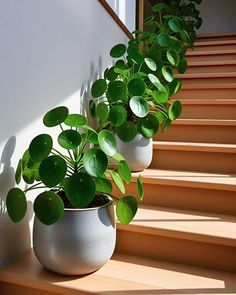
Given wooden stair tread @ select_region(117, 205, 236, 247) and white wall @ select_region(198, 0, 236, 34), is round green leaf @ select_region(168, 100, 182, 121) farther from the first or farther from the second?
white wall @ select_region(198, 0, 236, 34)

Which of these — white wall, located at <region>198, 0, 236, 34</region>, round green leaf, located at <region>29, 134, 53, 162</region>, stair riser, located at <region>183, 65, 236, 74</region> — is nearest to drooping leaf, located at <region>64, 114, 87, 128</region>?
round green leaf, located at <region>29, 134, 53, 162</region>

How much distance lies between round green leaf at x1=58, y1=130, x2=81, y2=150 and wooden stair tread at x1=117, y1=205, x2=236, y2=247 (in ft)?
1.66

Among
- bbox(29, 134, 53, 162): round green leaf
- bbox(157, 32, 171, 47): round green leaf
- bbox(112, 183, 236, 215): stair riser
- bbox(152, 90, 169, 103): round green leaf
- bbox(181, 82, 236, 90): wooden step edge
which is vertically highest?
bbox(29, 134, 53, 162): round green leaf

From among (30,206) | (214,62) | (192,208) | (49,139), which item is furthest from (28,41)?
(214,62)

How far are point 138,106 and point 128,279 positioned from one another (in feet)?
2.52

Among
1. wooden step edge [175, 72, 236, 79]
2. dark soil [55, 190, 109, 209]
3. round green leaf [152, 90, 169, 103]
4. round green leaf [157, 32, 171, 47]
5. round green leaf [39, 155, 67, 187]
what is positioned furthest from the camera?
wooden step edge [175, 72, 236, 79]

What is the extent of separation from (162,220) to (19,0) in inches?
42.4

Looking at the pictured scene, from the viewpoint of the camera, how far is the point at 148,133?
155cm

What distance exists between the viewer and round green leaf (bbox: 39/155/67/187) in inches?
37.3

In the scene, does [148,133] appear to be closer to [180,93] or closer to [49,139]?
[49,139]

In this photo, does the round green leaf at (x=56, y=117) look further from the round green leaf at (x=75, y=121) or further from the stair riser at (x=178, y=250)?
the stair riser at (x=178, y=250)

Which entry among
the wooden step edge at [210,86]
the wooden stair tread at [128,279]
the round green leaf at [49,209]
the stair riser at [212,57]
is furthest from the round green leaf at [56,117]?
the stair riser at [212,57]

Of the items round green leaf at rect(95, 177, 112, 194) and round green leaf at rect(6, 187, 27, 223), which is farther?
round green leaf at rect(95, 177, 112, 194)

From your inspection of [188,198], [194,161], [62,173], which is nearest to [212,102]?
[194,161]
